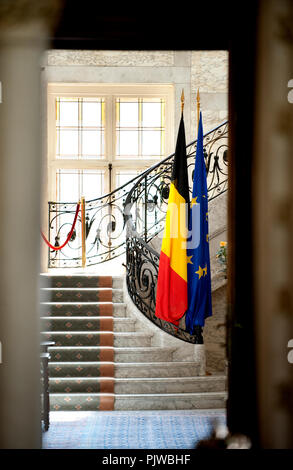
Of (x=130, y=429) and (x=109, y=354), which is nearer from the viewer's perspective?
(x=130, y=429)

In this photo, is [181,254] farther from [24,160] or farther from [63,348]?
[24,160]

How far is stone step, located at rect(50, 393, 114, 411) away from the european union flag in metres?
1.13

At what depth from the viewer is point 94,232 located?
9203mm

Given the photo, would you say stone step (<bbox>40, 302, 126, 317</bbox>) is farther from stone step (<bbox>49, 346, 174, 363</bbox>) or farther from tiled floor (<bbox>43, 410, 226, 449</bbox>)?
tiled floor (<bbox>43, 410, 226, 449</bbox>)

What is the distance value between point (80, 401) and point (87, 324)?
1066 millimetres

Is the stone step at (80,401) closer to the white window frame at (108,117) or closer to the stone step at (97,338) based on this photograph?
the stone step at (97,338)

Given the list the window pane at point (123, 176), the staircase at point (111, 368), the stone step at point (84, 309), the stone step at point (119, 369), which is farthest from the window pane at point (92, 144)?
the stone step at point (119, 369)

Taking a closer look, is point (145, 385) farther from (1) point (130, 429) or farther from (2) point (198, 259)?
(2) point (198, 259)

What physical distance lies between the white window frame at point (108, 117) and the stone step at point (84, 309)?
2963 millimetres

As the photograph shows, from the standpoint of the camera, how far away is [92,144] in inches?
381

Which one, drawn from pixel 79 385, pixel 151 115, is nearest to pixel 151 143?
pixel 151 115

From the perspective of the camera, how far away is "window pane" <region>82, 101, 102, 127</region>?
9.63m
